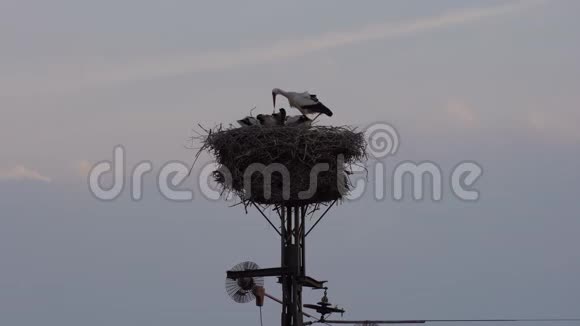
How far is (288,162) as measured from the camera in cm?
1103

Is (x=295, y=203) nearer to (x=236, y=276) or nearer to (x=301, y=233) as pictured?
(x=301, y=233)

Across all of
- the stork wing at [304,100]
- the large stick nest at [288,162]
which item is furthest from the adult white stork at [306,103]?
the large stick nest at [288,162]

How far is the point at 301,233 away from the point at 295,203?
36cm

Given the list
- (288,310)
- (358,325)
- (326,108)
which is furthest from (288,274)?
(326,108)

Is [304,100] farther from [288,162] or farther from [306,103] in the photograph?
[288,162]

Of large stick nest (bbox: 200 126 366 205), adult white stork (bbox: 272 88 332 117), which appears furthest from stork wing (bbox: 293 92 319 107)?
large stick nest (bbox: 200 126 366 205)

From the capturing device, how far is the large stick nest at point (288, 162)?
11023mm

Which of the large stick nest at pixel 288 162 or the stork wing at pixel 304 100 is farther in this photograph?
the stork wing at pixel 304 100

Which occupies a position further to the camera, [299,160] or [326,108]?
[326,108]

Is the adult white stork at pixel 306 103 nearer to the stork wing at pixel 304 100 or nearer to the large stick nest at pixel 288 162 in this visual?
the stork wing at pixel 304 100

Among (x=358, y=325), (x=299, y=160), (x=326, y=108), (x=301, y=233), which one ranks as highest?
(x=326, y=108)

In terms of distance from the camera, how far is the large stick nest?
1102 centimetres

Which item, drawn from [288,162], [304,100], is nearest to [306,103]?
[304,100]

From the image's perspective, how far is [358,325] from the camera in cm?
1157
